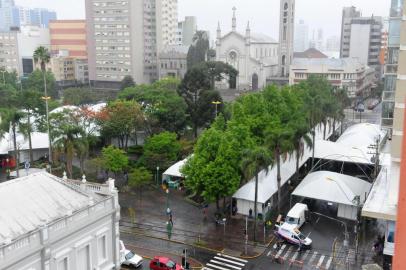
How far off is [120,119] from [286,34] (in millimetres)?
71612

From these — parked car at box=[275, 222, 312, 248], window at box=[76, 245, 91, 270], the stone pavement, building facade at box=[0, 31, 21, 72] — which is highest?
building facade at box=[0, 31, 21, 72]

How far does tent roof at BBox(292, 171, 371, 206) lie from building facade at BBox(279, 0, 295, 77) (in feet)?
Answer: 263

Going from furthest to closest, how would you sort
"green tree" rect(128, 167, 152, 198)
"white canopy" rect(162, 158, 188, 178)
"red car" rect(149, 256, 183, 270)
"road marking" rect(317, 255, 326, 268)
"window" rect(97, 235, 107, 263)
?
→ "white canopy" rect(162, 158, 188, 178)
"green tree" rect(128, 167, 152, 198)
"road marking" rect(317, 255, 326, 268)
"red car" rect(149, 256, 183, 270)
"window" rect(97, 235, 107, 263)

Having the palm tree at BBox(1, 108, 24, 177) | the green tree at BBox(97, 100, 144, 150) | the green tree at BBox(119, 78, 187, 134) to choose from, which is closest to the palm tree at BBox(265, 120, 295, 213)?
the green tree at BBox(97, 100, 144, 150)

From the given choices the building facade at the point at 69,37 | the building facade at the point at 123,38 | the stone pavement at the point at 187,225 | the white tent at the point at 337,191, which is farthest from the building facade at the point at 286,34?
the stone pavement at the point at 187,225

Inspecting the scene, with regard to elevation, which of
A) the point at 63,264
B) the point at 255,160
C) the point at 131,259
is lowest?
the point at 131,259

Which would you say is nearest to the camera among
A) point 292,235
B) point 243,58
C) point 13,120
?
point 292,235

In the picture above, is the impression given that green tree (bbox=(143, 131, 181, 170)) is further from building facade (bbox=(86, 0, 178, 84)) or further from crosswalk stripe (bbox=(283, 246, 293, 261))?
building facade (bbox=(86, 0, 178, 84))

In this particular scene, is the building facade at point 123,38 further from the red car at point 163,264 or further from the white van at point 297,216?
the red car at point 163,264

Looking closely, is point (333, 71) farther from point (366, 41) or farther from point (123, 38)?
point (123, 38)

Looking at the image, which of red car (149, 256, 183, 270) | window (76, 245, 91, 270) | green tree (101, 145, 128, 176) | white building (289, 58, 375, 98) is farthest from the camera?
white building (289, 58, 375, 98)

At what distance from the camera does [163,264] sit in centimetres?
2947

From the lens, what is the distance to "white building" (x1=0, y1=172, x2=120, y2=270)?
65.5ft

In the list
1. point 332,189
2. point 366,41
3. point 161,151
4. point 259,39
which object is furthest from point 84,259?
point 366,41
